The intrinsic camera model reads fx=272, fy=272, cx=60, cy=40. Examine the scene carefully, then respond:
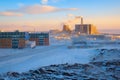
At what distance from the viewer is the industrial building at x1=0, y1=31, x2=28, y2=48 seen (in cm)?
4316

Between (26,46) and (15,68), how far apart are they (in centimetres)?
2133

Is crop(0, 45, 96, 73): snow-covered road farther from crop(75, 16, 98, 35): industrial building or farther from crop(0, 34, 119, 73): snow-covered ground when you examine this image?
crop(75, 16, 98, 35): industrial building

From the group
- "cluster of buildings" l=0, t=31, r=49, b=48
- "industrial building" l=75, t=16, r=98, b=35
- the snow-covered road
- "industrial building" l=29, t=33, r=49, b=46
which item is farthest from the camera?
"industrial building" l=75, t=16, r=98, b=35

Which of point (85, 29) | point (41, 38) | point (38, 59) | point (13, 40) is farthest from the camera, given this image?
point (85, 29)

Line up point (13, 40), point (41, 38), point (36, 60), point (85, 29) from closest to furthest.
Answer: point (36, 60), point (13, 40), point (41, 38), point (85, 29)

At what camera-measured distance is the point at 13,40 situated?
142 feet

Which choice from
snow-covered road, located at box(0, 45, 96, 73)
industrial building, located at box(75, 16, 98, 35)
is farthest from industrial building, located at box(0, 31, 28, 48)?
industrial building, located at box(75, 16, 98, 35)

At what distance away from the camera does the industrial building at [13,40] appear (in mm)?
43156

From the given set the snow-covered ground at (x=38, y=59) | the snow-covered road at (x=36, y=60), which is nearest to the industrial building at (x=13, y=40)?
the snow-covered ground at (x=38, y=59)

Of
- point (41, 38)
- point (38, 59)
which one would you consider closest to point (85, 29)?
point (41, 38)

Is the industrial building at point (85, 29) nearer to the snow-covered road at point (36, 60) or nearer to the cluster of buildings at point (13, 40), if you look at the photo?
the cluster of buildings at point (13, 40)

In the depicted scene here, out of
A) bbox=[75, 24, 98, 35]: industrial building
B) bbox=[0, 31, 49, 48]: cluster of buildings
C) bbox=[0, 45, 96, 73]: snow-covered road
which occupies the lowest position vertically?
bbox=[0, 45, 96, 73]: snow-covered road

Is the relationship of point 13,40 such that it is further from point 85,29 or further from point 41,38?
point 85,29

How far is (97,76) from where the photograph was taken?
16781 millimetres
